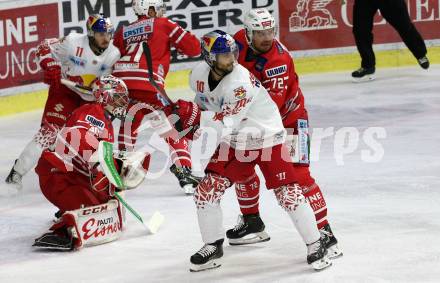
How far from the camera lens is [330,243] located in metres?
5.61

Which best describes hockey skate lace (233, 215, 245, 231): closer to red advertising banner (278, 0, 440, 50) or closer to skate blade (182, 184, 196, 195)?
skate blade (182, 184, 196, 195)

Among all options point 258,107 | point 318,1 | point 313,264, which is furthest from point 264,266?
point 318,1

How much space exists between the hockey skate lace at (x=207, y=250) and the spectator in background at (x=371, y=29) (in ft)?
17.8

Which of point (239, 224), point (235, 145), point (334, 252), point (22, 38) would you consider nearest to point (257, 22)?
point (235, 145)

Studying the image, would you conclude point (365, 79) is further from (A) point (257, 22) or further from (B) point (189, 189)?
(A) point (257, 22)

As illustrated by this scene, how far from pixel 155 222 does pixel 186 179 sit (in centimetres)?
88

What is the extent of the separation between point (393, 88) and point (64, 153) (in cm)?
499

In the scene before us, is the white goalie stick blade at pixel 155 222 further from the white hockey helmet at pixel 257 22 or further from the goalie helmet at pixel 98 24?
the goalie helmet at pixel 98 24

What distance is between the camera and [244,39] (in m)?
5.91

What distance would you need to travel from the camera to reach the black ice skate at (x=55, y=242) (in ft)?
19.5

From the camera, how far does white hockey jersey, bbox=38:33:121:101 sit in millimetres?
7477

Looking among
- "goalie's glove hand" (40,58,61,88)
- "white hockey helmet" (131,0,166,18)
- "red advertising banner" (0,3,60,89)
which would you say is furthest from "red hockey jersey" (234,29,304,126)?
"red advertising banner" (0,3,60,89)

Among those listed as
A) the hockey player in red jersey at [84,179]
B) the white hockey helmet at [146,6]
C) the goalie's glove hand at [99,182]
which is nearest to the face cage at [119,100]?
the hockey player in red jersey at [84,179]

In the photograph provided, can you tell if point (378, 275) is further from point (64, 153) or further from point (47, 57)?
point (47, 57)
